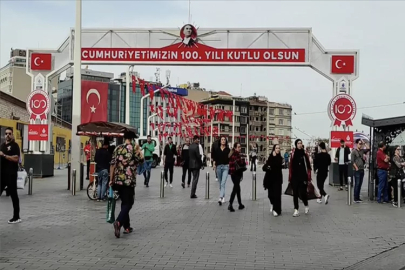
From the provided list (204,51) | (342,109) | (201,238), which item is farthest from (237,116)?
(201,238)

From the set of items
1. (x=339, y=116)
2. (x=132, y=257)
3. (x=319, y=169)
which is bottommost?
(x=132, y=257)

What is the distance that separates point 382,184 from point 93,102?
445 inches

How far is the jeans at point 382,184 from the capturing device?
15.1 m

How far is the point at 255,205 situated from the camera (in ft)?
47.1

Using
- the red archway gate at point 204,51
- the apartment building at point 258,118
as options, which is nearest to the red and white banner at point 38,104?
the red archway gate at point 204,51

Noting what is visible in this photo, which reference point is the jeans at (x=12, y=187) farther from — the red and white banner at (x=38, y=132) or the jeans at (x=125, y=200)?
the red and white banner at (x=38, y=132)

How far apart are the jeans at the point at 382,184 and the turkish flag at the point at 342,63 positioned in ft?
25.8

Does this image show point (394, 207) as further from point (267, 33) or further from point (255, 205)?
point (267, 33)

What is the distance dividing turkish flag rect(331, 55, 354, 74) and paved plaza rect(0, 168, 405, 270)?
899cm

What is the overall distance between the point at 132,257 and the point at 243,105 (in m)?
126

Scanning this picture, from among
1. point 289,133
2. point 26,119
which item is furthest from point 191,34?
point 289,133

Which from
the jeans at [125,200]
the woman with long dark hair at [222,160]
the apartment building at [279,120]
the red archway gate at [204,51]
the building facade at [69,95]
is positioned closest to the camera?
the jeans at [125,200]

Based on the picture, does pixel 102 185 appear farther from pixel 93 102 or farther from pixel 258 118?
pixel 258 118

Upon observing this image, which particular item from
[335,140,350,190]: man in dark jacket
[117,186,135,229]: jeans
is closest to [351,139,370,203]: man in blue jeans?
[335,140,350,190]: man in dark jacket
